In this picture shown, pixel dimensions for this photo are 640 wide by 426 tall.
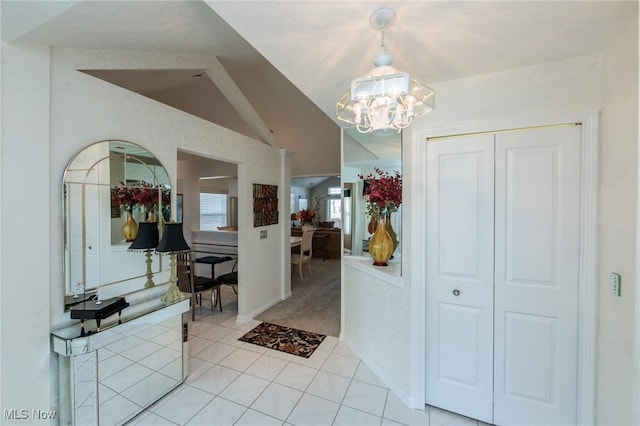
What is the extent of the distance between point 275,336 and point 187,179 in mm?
4373

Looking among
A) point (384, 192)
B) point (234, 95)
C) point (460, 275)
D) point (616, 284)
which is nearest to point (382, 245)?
point (384, 192)

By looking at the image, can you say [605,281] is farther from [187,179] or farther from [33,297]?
[187,179]

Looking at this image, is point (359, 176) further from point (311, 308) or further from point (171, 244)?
point (311, 308)

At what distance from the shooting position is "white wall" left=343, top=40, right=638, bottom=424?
1.40 meters

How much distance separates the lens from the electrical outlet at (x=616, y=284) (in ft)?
4.66

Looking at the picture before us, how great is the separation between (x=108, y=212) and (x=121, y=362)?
111cm

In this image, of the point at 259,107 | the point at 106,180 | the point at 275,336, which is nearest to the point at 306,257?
the point at 275,336

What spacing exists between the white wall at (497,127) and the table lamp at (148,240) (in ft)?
6.60

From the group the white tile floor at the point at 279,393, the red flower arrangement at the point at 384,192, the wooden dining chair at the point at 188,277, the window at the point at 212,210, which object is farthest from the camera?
the window at the point at 212,210

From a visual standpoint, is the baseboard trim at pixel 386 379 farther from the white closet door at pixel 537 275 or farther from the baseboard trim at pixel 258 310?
the baseboard trim at pixel 258 310

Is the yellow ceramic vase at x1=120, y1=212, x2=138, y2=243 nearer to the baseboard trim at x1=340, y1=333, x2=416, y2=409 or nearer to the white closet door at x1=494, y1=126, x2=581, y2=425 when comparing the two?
the baseboard trim at x1=340, y1=333, x2=416, y2=409

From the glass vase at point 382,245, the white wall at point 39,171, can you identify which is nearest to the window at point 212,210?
the white wall at point 39,171

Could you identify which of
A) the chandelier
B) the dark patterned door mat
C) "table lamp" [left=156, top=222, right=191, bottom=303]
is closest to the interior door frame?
the chandelier

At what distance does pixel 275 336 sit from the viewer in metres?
3.22
